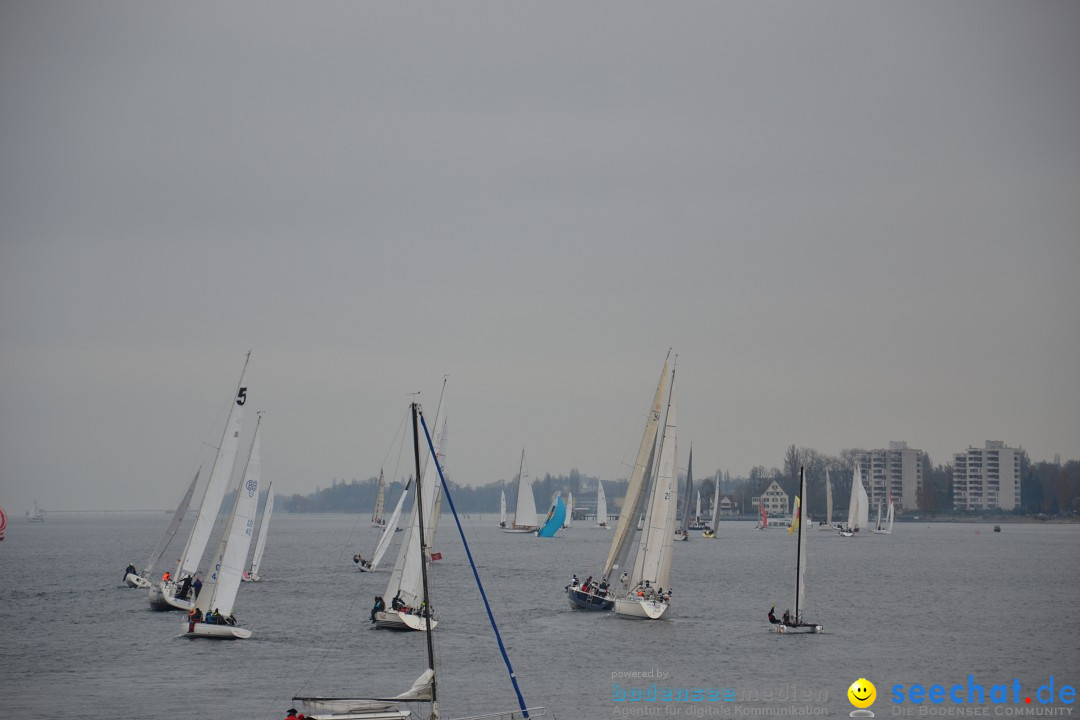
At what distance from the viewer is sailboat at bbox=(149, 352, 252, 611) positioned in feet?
229

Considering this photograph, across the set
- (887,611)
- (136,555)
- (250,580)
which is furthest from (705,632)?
(136,555)

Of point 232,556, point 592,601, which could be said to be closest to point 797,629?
point 592,601

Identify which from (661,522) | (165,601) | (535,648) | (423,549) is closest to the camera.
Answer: (423,549)

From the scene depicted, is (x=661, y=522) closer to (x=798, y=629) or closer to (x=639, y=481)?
(x=639, y=481)

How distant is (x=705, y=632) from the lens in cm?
6309

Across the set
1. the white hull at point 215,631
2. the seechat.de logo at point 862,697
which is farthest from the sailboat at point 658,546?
the white hull at point 215,631

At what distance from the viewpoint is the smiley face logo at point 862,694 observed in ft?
147

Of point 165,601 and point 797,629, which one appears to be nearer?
point 797,629

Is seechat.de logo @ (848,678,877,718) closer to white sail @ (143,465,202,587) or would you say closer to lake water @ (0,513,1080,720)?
lake water @ (0,513,1080,720)

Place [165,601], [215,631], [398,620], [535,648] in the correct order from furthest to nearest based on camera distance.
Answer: [165,601] < [398,620] < [215,631] < [535,648]

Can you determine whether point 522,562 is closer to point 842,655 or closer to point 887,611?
point 887,611

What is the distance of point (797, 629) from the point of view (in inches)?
2440

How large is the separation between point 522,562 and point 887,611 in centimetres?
5620

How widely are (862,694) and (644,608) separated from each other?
21670 mm
